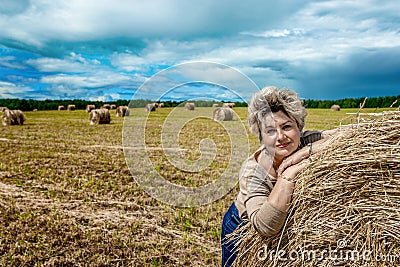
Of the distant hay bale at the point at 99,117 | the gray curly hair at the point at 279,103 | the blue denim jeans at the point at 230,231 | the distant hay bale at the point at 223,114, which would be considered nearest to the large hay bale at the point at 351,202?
the gray curly hair at the point at 279,103

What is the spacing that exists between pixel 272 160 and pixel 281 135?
197 millimetres

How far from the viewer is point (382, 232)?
2.36 m

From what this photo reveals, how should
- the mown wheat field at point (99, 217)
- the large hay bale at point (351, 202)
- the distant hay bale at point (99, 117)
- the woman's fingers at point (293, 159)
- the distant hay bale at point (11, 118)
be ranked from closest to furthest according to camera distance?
the large hay bale at point (351, 202) → the woman's fingers at point (293, 159) → the mown wheat field at point (99, 217) → the distant hay bale at point (11, 118) → the distant hay bale at point (99, 117)

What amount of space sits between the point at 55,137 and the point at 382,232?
13.3 m

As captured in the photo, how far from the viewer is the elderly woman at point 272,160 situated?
8.43 feet

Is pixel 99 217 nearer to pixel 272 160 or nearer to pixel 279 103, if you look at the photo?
pixel 272 160

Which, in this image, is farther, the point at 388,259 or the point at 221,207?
the point at 221,207

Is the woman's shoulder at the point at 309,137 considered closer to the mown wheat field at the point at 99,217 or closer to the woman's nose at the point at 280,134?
the mown wheat field at the point at 99,217

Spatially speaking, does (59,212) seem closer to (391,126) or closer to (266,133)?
(266,133)

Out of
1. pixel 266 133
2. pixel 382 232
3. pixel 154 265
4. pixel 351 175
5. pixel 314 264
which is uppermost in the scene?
pixel 266 133

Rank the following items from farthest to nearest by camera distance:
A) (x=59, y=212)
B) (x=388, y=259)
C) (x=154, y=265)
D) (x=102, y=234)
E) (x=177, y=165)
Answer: (x=177, y=165)
(x=59, y=212)
(x=102, y=234)
(x=154, y=265)
(x=388, y=259)

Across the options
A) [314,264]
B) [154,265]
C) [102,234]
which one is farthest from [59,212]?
[314,264]

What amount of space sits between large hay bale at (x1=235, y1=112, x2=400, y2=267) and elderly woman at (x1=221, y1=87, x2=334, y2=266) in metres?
0.10

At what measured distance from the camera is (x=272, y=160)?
9.34 ft
